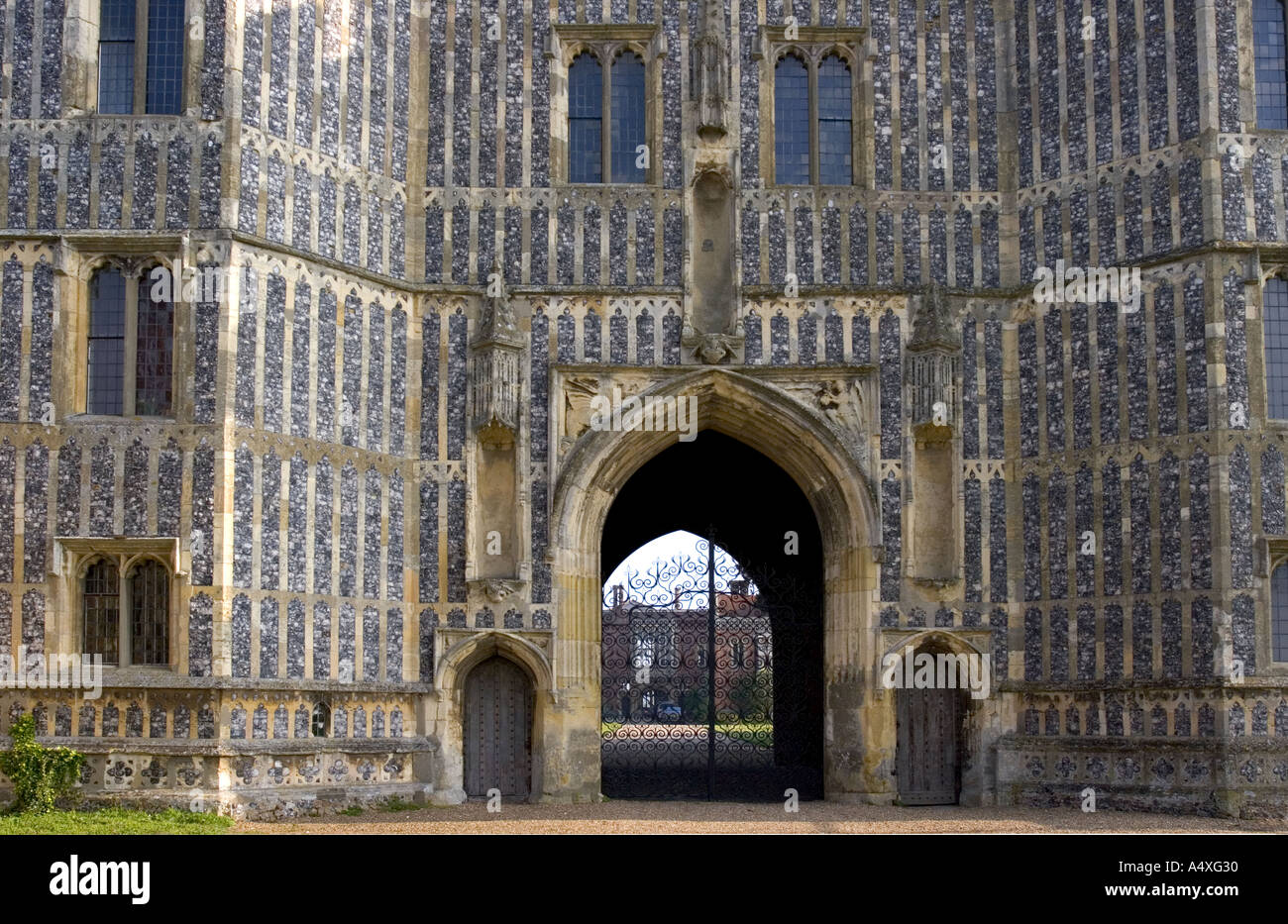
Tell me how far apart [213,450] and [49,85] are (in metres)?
4.85

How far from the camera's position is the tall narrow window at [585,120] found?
22.0 meters

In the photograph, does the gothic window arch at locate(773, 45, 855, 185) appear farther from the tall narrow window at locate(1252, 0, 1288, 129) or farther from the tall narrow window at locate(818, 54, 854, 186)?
the tall narrow window at locate(1252, 0, 1288, 129)

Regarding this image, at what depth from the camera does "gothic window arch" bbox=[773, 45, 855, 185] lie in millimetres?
22062

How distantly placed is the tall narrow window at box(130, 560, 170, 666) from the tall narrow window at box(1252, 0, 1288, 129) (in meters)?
14.1

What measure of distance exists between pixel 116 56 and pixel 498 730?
9490 millimetres

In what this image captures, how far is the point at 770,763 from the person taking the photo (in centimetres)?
A: 2580

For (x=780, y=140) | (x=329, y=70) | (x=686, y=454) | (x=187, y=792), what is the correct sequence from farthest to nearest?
(x=686, y=454), (x=780, y=140), (x=329, y=70), (x=187, y=792)

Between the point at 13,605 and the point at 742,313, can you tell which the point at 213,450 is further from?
Answer: the point at 742,313

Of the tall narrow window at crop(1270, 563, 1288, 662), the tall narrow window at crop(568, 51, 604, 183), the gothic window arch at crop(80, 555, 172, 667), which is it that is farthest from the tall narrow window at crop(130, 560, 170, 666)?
the tall narrow window at crop(1270, 563, 1288, 662)

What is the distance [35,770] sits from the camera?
682 inches

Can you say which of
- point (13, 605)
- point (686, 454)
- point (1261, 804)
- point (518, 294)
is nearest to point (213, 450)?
point (13, 605)

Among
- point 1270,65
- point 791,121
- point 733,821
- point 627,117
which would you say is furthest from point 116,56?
point 1270,65

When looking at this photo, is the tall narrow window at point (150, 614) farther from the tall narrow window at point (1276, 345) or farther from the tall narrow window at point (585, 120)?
the tall narrow window at point (1276, 345)

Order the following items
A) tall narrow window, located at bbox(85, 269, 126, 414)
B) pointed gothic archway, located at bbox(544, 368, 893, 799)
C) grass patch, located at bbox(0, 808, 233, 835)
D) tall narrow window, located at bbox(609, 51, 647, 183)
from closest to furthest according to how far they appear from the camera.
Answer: grass patch, located at bbox(0, 808, 233, 835), tall narrow window, located at bbox(85, 269, 126, 414), pointed gothic archway, located at bbox(544, 368, 893, 799), tall narrow window, located at bbox(609, 51, 647, 183)
